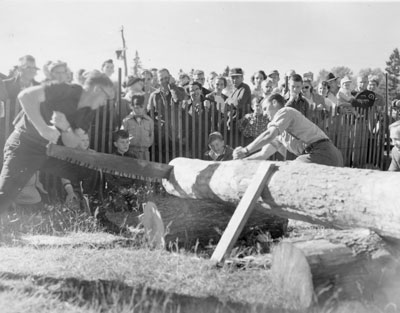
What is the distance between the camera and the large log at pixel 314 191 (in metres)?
3.29

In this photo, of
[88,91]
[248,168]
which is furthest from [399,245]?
[88,91]

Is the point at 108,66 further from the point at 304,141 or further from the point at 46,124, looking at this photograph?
the point at 304,141

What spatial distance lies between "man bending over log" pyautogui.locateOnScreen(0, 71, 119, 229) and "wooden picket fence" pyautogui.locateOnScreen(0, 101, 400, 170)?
6.05 ft

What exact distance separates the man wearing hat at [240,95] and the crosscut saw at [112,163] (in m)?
3.11

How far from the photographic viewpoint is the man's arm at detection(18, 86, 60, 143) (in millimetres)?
4168

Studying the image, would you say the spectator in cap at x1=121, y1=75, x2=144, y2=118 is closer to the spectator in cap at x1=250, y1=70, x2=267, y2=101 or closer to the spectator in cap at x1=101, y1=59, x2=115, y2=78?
the spectator in cap at x1=101, y1=59, x2=115, y2=78

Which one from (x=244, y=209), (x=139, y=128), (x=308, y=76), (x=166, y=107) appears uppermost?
(x=308, y=76)

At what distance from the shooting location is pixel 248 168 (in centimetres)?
456

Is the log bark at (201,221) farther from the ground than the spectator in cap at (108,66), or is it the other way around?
the spectator in cap at (108,66)

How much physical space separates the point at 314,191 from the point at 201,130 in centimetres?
417

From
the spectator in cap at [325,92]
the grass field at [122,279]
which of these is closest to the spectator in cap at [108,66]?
the grass field at [122,279]

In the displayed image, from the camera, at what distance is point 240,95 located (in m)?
8.33

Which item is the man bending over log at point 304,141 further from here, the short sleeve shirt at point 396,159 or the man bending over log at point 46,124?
the man bending over log at point 46,124

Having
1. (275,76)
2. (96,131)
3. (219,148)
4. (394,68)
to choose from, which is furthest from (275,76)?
(394,68)
